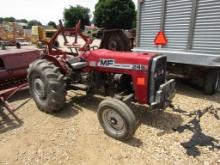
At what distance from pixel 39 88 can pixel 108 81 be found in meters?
1.39

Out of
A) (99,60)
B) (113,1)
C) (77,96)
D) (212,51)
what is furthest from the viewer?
(113,1)

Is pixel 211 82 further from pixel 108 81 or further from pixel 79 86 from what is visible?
pixel 79 86

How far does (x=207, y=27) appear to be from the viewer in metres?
4.88

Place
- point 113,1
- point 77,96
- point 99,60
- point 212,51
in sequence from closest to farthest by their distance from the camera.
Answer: point 99,60, point 212,51, point 77,96, point 113,1

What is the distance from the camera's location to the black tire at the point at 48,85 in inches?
164

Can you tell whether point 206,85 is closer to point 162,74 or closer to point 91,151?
point 162,74

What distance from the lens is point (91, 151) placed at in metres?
3.21

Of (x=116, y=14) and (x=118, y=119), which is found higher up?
(x=116, y=14)

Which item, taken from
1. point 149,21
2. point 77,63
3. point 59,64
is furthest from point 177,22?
point 59,64

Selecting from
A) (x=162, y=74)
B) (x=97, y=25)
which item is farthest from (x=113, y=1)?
(x=162, y=74)

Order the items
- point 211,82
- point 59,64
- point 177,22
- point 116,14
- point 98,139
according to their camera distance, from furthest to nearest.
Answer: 1. point 116,14
2. point 177,22
3. point 211,82
4. point 59,64
5. point 98,139

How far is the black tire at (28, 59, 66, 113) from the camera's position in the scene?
4156mm

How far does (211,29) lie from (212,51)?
45 cm

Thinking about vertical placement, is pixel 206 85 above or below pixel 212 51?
below
